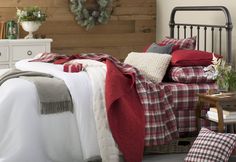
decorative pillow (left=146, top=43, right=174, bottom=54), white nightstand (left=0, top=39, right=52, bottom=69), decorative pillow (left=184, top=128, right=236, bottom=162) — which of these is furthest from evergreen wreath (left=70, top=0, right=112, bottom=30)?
decorative pillow (left=184, top=128, right=236, bottom=162)

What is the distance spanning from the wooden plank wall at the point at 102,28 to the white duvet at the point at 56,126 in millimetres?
2532

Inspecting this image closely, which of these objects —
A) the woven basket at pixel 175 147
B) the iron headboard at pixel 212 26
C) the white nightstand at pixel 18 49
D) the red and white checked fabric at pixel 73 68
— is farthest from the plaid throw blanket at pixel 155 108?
the white nightstand at pixel 18 49

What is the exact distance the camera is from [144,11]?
7043mm

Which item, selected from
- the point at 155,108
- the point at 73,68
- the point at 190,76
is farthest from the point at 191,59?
the point at 73,68

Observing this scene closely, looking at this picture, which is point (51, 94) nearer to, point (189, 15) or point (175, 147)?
point (175, 147)

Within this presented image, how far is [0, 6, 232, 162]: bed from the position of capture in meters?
3.88

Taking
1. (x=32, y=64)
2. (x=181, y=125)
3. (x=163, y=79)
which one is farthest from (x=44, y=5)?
(x=181, y=125)

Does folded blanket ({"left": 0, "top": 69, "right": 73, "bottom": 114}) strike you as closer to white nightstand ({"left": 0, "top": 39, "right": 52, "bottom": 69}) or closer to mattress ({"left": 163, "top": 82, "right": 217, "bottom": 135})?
mattress ({"left": 163, "top": 82, "right": 217, "bottom": 135})

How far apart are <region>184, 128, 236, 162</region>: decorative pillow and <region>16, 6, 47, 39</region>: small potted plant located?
298cm

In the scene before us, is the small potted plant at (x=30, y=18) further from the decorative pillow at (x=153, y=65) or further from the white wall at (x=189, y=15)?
the decorative pillow at (x=153, y=65)

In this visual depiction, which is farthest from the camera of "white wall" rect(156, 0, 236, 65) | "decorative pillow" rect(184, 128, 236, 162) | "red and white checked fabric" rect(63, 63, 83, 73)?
"white wall" rect(156, 0, 236, 65)

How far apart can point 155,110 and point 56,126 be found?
77cm

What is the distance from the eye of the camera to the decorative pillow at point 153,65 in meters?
4.55

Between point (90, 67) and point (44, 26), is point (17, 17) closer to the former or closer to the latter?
point (44, 26)
